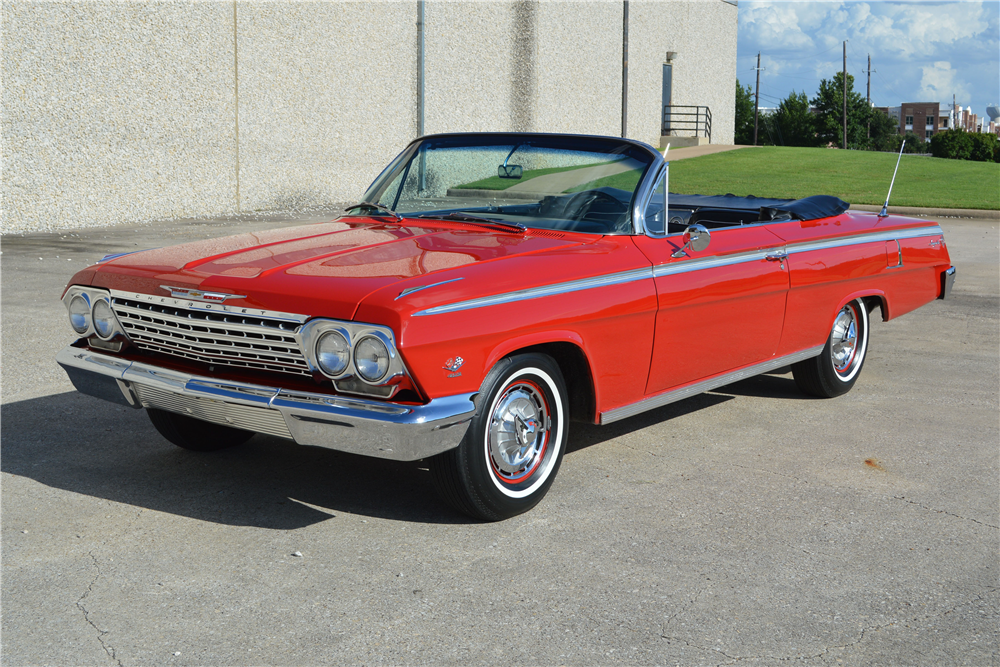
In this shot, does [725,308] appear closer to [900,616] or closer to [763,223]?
[763,223]

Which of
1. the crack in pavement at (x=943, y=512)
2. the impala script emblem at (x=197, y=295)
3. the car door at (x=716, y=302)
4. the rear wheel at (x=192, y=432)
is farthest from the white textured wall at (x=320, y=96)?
the crack in pavement at (x=943, y=512)

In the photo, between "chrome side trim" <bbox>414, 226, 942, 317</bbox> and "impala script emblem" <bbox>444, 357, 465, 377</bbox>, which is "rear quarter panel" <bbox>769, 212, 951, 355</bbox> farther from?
"impala script emblem" <bbox>444, 357, 465, 377</bbox>

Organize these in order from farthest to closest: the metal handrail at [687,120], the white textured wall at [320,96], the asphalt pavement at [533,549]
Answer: the metal handrail at [687,120]
the white textured wall at [320,96]
the asphalt pavement at [533,549]

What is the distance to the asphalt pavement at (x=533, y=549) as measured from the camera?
116 inches

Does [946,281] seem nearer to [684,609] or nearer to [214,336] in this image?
[684,609]

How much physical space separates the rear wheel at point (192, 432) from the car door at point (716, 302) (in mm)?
2076

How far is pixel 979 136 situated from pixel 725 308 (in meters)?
46.6

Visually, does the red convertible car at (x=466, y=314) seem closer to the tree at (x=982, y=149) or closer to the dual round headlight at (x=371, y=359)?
the dual round headlight at (x=371, y=359)

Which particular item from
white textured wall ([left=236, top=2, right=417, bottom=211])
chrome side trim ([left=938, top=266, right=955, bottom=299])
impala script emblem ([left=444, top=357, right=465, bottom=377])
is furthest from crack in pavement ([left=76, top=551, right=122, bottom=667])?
white textured wall ([left=236, top=2, right=417, bottom=211])

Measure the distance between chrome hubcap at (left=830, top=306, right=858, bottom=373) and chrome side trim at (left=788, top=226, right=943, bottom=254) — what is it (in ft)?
1.51

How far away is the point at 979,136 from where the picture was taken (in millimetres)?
45312

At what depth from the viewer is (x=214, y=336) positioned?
12.0 ft

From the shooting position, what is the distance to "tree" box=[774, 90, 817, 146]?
81875mm

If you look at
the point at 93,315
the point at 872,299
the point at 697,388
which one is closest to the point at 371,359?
the point at 93,315
